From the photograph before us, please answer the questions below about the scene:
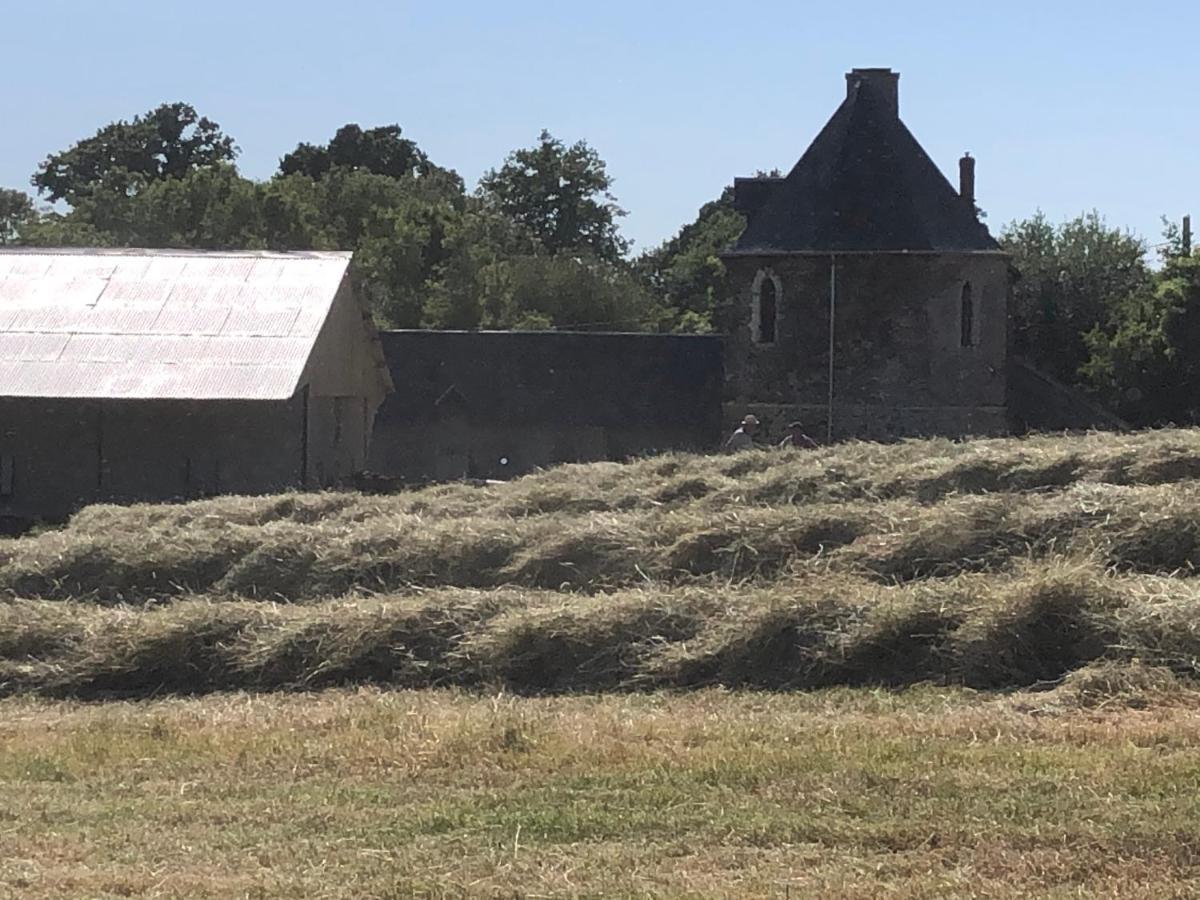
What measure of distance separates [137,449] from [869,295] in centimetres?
1571

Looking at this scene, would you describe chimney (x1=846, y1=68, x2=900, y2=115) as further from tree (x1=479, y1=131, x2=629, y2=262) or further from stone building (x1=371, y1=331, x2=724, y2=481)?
tree (x1=479, y1=131, x2=629, y2=262)

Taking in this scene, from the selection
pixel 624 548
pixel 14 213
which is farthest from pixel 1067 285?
pixel 14 213

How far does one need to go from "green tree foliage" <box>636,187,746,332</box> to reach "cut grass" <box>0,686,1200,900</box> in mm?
65670

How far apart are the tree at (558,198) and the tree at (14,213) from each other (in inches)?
888

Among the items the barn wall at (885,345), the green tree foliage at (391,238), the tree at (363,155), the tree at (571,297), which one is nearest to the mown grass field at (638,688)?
the barn wall at (885,345)

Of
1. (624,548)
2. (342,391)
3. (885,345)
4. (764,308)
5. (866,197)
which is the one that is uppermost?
(866,197)

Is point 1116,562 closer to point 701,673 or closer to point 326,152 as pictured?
point 701,673

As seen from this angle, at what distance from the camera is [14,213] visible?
100 m

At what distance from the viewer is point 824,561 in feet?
42.5

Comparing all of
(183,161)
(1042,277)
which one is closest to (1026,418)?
(1042,277)

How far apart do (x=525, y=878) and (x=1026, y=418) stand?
1442 inches

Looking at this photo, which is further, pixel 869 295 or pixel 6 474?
pixel 869 295

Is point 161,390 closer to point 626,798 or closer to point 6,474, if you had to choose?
point 6,474

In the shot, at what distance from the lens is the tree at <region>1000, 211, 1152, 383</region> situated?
4962cm
